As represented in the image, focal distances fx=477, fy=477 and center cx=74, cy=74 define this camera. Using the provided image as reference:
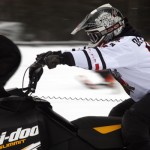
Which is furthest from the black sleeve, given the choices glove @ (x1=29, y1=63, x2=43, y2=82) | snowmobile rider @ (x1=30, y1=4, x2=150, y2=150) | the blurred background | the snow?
the blurred background

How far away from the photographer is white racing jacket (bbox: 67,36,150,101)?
114 inches

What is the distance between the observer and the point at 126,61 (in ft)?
9.71

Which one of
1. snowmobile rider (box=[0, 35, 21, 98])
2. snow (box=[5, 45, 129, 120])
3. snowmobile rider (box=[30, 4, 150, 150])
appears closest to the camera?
snowmobile rider (box=[0, 35, 21, 98])

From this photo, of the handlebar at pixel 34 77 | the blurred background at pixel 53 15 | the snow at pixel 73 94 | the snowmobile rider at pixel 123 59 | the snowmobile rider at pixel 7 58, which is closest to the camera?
the snowmobile rider at pixel 7 58

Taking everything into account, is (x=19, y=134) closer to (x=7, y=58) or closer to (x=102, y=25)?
(x=7, y=58)

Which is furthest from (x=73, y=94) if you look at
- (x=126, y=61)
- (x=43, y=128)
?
(x=43, y=128)

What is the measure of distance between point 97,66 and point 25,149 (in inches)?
26.3

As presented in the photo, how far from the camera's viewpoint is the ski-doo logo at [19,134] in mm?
2601

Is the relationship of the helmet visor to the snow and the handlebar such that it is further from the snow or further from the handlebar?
the snow

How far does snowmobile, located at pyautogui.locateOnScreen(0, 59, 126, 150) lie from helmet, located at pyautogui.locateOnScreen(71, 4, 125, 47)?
1.68ft

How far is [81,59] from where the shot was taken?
9.43ft

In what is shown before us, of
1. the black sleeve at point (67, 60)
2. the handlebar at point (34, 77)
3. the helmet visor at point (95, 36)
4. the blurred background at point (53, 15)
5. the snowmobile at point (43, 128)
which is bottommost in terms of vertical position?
the blurred background at point (53, 15)

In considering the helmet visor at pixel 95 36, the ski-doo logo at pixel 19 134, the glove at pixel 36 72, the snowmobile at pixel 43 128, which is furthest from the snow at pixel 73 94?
the ski-doo logo at pixel 19 134

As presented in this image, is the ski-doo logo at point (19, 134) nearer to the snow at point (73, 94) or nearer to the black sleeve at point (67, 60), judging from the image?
the black sleeve at point (67, 60)
